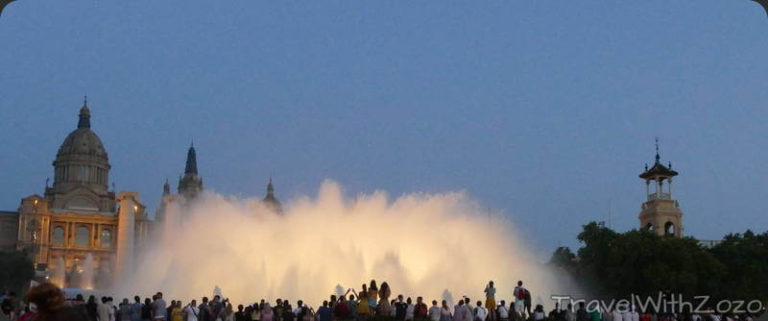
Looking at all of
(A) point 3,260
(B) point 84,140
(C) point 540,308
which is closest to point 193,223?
(C) point 540,308

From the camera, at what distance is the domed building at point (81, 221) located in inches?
4195

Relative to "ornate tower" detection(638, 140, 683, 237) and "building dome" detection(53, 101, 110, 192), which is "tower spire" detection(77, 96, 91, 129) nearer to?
"building dome" detection(53, 101, 110, 192)

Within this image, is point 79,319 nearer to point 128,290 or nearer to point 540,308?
point 540,308

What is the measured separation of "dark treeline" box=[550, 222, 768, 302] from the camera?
4822 cm

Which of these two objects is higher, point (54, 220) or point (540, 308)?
point (54, 220)

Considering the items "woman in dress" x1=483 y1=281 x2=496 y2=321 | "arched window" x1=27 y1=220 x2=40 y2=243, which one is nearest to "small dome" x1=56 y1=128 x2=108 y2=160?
"arched window" x1=27 y1=220 x2=40 y2=243

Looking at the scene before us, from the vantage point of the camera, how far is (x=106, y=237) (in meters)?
119

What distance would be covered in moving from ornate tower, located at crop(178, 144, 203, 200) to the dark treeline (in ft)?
347

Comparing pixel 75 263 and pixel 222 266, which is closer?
pixel 222 266

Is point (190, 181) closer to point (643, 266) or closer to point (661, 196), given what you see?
point (661, 196)

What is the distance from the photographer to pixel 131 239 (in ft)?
347

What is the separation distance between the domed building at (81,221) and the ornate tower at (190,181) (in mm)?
25141

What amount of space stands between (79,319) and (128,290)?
130 feet

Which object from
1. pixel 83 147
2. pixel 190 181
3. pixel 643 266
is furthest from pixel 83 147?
pixel 643 266
